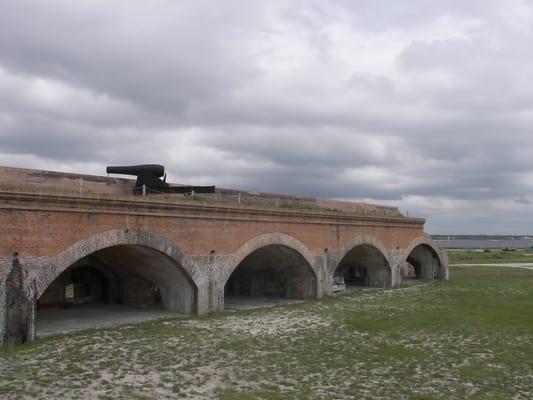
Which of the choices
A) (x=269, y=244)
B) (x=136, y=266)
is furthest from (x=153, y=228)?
(x=269, y=244)

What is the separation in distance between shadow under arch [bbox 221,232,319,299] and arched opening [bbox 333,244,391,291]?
5133 millimetres

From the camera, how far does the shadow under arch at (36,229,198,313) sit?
14.1 meters

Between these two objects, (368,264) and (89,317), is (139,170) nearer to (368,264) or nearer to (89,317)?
(89,317)

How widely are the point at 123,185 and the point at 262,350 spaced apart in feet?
27.0

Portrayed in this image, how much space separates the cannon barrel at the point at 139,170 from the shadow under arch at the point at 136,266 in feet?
8.63

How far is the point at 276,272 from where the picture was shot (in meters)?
23.6

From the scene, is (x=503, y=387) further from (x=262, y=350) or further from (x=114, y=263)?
(x=114, y=263)

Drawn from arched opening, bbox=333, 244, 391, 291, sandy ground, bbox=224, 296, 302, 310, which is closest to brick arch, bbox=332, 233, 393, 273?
arched opening, bbox=333, 244, 391, 291

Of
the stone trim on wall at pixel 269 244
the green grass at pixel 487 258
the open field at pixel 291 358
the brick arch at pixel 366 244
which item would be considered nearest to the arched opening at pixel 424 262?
the brick arch at pixel 366 244

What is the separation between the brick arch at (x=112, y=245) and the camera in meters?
13.3

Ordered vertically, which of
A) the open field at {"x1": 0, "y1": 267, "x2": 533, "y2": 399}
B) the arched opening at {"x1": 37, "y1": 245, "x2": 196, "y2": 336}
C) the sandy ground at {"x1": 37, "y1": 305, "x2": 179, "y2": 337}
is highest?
the arched opening at {"x1": 37, "y1": 245, "x2": 196, "y2": 336}

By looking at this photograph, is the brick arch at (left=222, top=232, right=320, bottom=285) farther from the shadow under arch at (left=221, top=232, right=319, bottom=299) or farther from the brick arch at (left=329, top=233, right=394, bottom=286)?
the brick arch at (left=329, top=233, right=394, bottom=286)

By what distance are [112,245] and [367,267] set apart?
17.7m

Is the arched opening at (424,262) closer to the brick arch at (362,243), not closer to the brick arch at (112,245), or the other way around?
the brick arch at (362,243)
